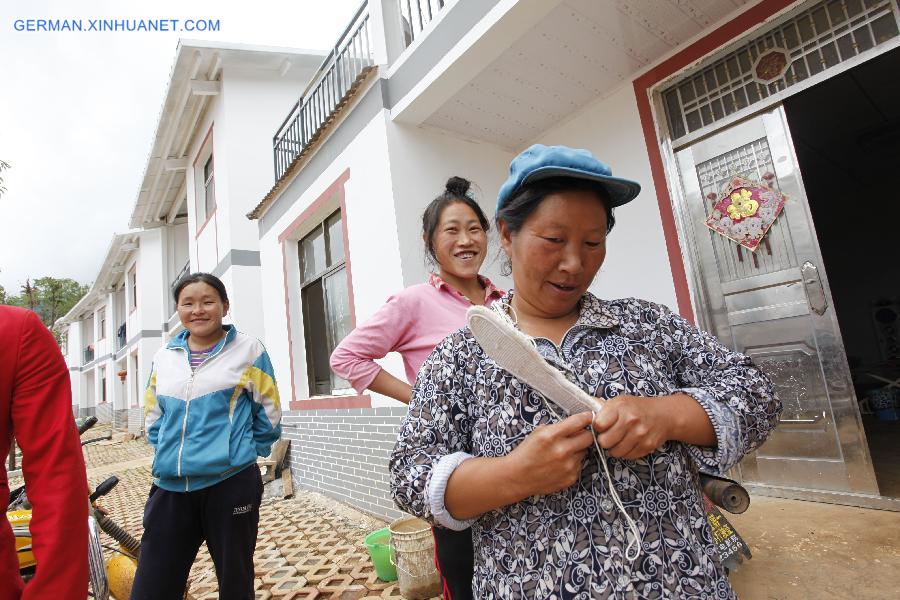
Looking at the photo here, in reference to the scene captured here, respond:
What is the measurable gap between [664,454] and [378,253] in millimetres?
3440

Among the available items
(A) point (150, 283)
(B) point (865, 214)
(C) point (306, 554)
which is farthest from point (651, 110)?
(A) point (150, 283)

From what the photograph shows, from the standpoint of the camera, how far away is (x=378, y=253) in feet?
13.2

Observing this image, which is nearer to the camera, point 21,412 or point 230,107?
point 21,412

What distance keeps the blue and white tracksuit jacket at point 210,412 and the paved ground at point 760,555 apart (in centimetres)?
133

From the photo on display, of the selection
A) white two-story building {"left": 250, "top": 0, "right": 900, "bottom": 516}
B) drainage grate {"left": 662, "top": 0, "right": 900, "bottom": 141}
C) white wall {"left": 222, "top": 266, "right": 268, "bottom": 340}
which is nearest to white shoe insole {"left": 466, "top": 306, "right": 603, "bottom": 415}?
white two-story building {"left": 250, "top": 0, "right": 900, "bottom": 516}

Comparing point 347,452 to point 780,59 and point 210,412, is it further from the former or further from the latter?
point 780,59

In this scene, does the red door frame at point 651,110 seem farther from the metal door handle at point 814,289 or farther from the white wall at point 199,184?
the white wall at point 199,184

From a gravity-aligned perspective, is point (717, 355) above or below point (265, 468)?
above

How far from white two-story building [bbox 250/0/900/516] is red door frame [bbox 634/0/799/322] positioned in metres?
0.01

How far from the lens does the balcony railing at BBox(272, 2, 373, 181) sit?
179 inches

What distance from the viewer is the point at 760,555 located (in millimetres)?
2365

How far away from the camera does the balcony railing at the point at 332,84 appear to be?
14.9 feet

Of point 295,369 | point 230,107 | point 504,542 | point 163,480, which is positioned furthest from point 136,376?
point 504,542

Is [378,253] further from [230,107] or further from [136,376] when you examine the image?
[136,376]
